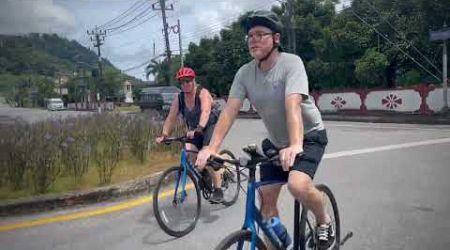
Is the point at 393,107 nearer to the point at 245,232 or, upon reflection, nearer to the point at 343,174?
the point at 343,174

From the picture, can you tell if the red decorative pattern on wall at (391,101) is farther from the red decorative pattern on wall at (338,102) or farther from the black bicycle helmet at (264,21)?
the black bicycle helmet at (264,21)

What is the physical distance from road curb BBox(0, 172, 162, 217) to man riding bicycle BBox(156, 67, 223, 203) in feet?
5.25

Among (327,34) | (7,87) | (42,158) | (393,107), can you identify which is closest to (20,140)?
(42,158)

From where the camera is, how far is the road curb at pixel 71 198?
6.09m

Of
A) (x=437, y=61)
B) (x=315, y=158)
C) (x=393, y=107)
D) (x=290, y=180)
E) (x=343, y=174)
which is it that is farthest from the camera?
(x=437, y=61)

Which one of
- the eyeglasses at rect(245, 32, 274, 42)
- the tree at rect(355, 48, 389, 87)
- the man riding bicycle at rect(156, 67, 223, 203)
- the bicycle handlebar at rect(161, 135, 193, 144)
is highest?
the tree at rect(355, 48, 389, 87)

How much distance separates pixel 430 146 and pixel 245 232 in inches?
355

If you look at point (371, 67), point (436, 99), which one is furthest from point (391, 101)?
point (371, 67)

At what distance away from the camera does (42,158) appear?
6.99 metres

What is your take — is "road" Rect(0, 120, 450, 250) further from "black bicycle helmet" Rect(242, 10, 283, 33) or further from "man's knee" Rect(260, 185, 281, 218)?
"black bicycle helmet" Rect(242, 10, 283, 33)

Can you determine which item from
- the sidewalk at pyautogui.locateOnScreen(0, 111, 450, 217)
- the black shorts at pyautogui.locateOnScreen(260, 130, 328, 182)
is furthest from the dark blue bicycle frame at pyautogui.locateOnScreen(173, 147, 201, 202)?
the black shorts at pyautogui.locateOnScreen(260, 130, 328, 182)

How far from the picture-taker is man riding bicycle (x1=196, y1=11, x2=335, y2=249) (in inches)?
122

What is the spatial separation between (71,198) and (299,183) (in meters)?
4.19

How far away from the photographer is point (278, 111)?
10.9 feet
